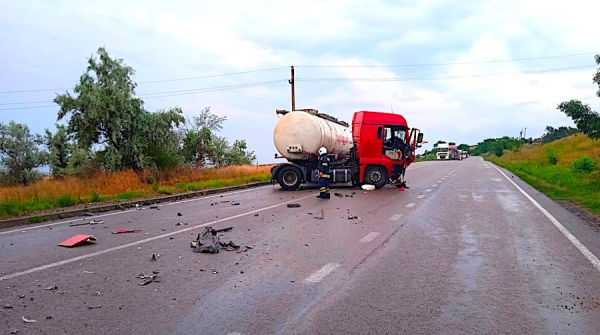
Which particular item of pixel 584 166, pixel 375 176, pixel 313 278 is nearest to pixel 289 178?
pixel 375 176

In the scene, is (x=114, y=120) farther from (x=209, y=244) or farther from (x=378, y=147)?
(x=209, y=244)

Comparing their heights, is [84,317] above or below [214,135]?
below

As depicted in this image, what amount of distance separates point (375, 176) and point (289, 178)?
3629mm

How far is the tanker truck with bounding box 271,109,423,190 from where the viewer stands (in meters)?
20.2

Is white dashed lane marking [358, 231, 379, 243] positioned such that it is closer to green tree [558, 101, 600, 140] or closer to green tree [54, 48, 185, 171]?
green tree [558, 101, 600, 140]

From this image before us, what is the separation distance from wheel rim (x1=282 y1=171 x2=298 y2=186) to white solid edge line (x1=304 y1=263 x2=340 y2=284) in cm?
1401

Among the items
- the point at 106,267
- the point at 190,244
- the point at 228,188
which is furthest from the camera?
the point at 228,188

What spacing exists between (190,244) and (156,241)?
0.75 m

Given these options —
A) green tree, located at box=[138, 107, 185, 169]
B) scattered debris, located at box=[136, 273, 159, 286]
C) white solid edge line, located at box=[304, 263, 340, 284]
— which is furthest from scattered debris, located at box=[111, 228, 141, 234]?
green tree, located at box=[138, 107, 185, 169]

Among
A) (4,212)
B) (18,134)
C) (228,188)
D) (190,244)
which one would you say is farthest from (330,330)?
(18,134)

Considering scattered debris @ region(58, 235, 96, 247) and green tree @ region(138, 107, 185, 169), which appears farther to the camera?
green tree @ region(138, 107, 185, 169)

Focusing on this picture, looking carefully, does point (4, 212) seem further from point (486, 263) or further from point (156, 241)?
point (486, 263)

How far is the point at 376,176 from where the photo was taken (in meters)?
20.7

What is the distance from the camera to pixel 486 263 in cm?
678
